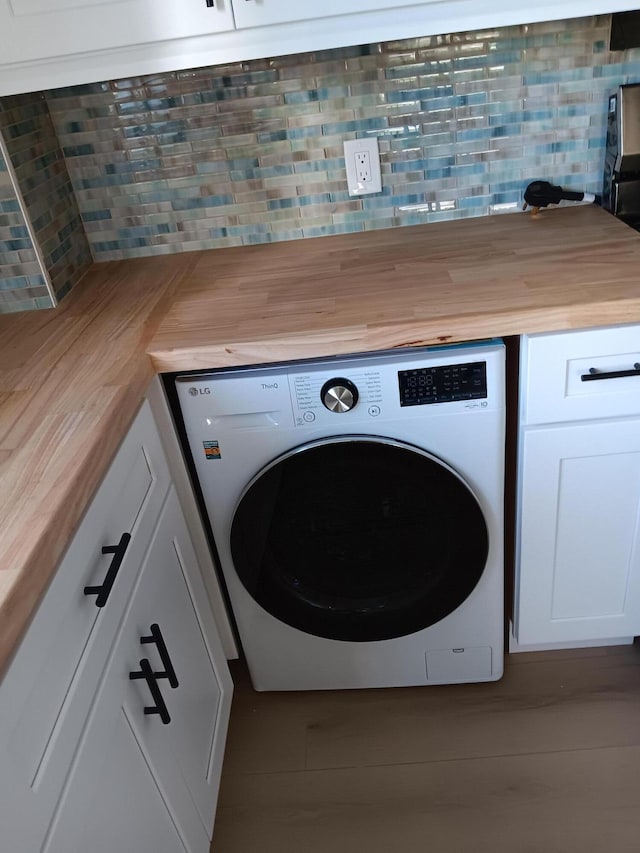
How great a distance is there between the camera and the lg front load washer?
1.18m

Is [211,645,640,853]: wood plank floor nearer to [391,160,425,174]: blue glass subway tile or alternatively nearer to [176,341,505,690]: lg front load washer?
[176,341,505,690]: lg front load washer

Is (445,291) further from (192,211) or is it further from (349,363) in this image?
(192,211)

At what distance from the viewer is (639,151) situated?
1436 mm

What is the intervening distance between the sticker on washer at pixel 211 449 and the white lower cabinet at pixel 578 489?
568mm

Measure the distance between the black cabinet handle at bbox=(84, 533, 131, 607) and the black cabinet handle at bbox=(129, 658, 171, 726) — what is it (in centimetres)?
15

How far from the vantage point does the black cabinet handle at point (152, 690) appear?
948 millimetres

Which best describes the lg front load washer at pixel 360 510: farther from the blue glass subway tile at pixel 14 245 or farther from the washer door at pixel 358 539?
the blue glass subway tile at pixel 14 245

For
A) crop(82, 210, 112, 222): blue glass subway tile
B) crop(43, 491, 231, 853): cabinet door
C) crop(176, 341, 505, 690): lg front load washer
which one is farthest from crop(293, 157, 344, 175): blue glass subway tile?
crop(43, 491, 231, 853): cabinet door

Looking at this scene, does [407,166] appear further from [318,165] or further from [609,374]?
[609,374]

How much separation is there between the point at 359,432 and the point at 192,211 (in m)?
0.78

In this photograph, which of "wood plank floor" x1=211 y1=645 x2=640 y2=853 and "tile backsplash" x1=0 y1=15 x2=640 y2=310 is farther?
"tile backsplash" x1=0 y1=15 x2=640 y2=310

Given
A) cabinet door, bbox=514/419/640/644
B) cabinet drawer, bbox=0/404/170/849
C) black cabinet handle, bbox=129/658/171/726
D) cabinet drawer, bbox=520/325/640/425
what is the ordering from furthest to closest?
cabinet door, bbox=514/419/640/644 < cabinet drawer, bbox=520/325/640/425 < black cabinet handle, bbox=129/658/171/726 < cabinet drawer, bbox=0/404/170/849

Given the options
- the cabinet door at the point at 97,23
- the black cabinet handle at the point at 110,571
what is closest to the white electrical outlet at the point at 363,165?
the cabinet door at the point at 97,23

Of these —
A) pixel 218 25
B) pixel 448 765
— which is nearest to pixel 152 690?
pixel 448 765
